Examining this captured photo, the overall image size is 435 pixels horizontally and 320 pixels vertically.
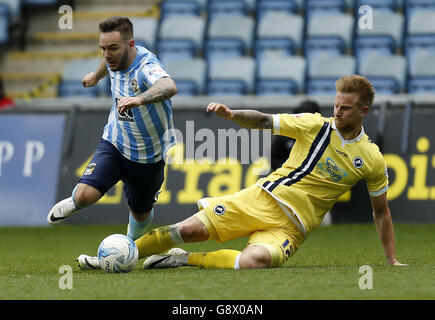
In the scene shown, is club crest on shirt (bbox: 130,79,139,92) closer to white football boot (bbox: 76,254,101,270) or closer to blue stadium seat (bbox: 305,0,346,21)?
white football boot (bbox: 76,254,101,270)

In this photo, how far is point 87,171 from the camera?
669 cm

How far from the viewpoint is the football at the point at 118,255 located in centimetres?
583

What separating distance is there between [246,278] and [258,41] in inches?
347

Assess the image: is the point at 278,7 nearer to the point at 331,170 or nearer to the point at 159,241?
the point at 331,170

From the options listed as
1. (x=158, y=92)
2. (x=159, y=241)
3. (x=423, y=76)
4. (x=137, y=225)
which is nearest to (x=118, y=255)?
(x=159, y=241)

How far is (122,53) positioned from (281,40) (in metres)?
7.30

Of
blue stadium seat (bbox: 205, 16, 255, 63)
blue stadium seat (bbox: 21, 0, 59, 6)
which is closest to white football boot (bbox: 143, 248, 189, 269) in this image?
blue stadium seat (bbox: 205, 16, 255, 63)

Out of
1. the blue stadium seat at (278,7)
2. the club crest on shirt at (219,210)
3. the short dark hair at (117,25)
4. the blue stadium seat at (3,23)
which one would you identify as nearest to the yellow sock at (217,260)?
the club crest on shirt at (219,210)

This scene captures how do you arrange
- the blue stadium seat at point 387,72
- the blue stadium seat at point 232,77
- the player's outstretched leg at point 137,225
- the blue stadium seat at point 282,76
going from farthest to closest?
1. the blue stadium seat at point 232,77
2. the blue stadium seat at point 282,76
3. the blue stadium seat at point 387,72
4. the player's outstretched leg at point 137,225

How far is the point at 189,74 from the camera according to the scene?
13.1 metres

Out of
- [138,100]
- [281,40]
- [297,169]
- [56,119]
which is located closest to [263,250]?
[297,169]

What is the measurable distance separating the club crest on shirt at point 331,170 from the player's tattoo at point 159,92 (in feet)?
3.81

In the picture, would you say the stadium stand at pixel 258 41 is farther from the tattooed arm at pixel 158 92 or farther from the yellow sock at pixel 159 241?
the yellow sock at pixel 159 241
